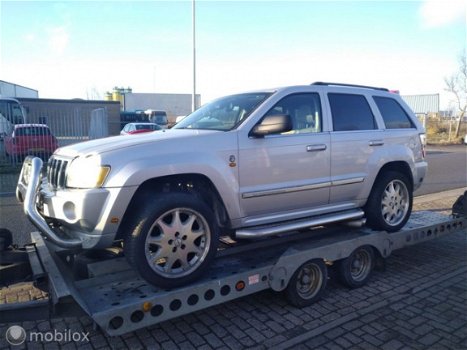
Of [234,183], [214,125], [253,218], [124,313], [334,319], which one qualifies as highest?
[214,125]

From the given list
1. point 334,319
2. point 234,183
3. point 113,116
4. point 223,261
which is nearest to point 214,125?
point 234,183

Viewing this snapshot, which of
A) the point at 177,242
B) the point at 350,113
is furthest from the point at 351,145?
the point at 177,242

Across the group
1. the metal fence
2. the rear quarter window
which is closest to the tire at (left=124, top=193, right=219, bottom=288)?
the metal fence

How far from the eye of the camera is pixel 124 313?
2.96 meters

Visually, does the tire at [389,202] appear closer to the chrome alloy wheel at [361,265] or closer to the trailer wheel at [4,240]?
the chrome alloy wheel at [361,265]

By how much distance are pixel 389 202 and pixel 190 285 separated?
116 inches

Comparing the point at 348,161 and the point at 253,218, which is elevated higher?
the point at 348,161

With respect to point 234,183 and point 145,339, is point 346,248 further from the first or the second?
point 145,339

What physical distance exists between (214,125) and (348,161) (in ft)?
5.29

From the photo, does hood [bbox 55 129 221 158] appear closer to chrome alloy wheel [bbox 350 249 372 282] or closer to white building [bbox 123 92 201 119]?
chrome alloy wheel [bbox 350 249 372 282]

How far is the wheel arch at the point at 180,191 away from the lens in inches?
133

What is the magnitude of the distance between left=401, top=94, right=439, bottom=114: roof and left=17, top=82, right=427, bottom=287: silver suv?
1505 inches

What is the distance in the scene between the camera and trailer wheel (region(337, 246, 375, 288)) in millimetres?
4461

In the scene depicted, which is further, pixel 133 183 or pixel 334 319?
pixel 334 319
